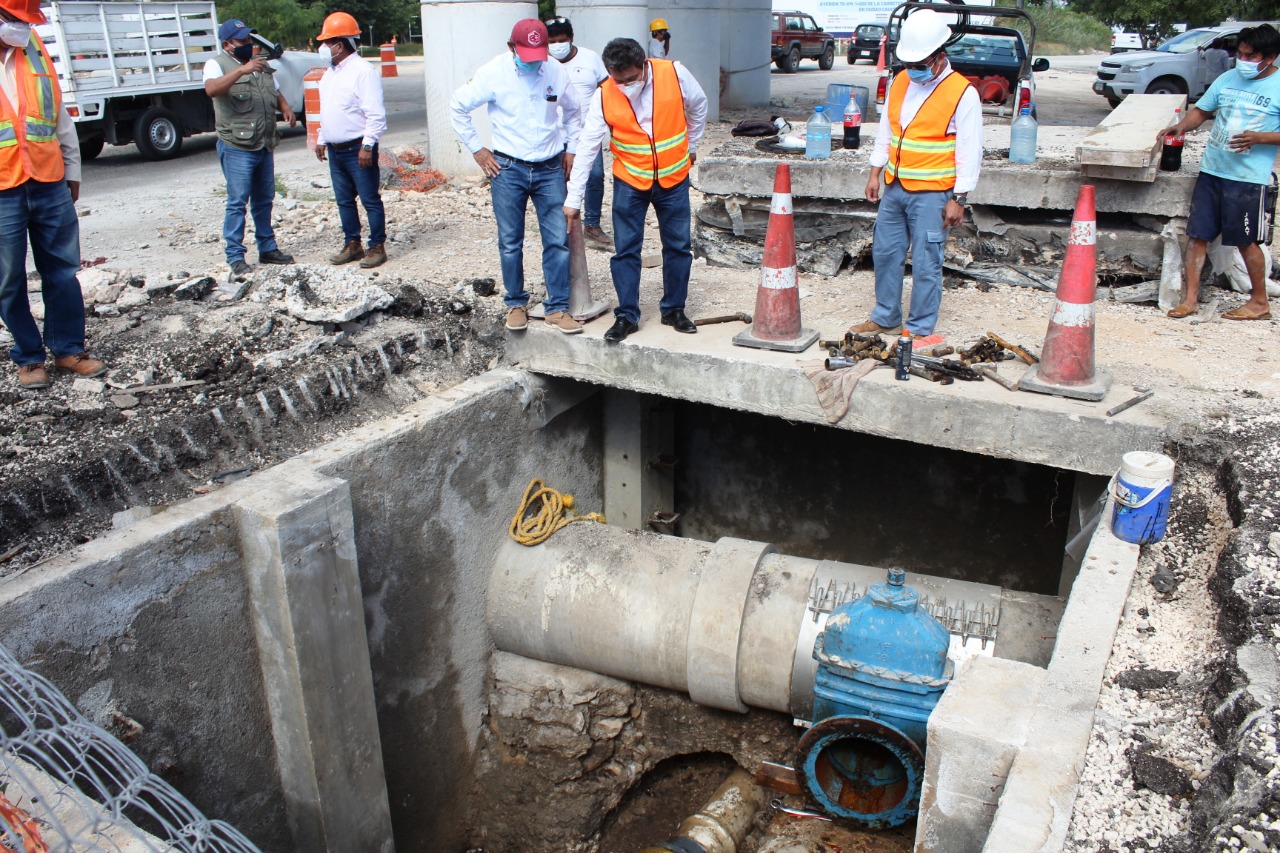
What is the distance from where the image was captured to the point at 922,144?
4.64m

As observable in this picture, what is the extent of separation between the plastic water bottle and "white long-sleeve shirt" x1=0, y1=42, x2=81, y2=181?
5207 mm

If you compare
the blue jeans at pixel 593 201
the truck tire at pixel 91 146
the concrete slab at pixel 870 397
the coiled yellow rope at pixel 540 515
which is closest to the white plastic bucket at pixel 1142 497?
the concrete slab at pixel 870 397

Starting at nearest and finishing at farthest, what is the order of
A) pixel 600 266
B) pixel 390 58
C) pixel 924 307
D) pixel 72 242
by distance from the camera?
pixel 72 242
pixel 924 307
pixel 600 266
pixel 390 58


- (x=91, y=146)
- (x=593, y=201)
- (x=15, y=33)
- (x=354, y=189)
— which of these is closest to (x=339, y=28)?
(x=354, y=189)

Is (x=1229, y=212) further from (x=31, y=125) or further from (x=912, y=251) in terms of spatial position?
(x=31, y=125)

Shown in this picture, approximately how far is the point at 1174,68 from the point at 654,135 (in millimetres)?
13401

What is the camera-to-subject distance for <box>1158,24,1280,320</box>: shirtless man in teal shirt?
16.0 feet

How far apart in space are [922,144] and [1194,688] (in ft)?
9.15

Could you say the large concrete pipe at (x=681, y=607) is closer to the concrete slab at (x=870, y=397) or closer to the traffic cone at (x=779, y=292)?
the concrete slab at (x=870, y=397)

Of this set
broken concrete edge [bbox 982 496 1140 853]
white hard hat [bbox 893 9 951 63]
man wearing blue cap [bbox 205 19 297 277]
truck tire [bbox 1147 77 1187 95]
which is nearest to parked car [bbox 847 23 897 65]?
truck tire [bbox 1147 77 1187 95]

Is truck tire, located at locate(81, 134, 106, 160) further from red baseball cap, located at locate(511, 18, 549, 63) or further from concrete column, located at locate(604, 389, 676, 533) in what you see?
red baseball cap, located at locate(511, 18, 549, 63)

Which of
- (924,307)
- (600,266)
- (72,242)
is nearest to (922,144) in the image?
(924,307)

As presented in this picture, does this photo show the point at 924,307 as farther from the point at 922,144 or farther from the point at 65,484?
the point at 65,484

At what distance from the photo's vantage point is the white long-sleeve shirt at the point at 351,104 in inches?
246
